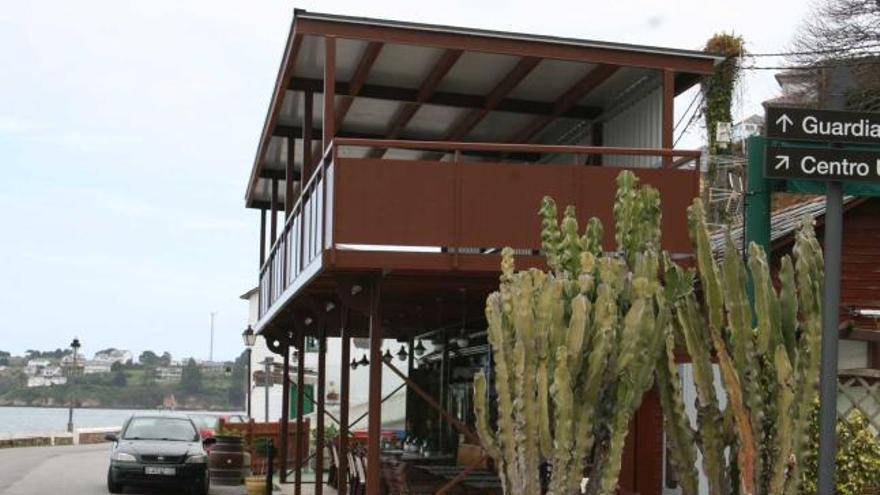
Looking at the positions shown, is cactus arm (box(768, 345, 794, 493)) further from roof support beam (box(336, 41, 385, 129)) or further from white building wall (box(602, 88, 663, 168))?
roof support beam (box(336, 41, 385, 129))

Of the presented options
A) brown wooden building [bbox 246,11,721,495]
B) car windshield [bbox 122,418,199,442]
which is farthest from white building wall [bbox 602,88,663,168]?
car windshield [bbox 122,418,199,442]

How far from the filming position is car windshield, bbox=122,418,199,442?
23641 millimetres

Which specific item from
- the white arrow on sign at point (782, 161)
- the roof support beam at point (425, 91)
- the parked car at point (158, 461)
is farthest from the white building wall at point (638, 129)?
the parked car at point (158, 461)

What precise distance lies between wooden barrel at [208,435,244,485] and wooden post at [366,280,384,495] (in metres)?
13.5

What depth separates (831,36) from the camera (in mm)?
38594

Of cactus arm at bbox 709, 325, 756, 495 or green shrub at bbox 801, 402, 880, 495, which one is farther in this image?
green shrub at bbox 801, 402, 880, 495

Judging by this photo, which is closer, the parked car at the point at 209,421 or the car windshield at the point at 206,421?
the parked car at the point at 209,421

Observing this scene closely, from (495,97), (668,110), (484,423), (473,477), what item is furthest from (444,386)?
(484,423)

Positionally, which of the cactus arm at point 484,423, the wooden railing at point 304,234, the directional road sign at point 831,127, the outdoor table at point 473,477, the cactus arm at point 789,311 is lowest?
the outdoor table at point 473,477

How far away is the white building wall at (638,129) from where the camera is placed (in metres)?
14.4

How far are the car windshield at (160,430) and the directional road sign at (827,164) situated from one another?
59.4 ft

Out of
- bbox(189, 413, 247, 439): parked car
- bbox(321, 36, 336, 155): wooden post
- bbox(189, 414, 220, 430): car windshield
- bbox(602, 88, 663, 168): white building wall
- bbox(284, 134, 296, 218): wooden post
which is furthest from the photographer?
bbox(189, 414, 220, 430): car windshield

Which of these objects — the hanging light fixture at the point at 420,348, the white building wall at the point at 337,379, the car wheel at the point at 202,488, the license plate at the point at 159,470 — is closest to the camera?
the license plate at the point at 159,470

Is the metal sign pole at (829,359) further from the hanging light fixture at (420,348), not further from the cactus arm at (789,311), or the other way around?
the hanging light fixture at (420,348)
